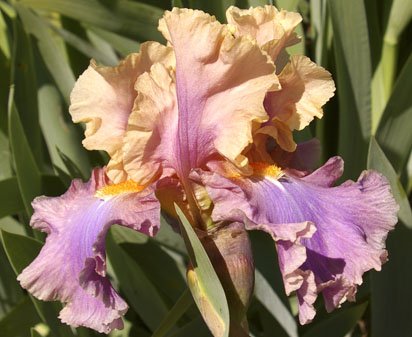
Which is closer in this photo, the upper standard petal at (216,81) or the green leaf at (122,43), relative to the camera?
the upper standard petal at (216,81)

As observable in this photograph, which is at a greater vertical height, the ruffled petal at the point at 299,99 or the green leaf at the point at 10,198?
the ruffled petal at the point at 299,99

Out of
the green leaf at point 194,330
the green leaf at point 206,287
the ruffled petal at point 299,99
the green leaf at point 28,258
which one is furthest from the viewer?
the green leaf at point 194,330

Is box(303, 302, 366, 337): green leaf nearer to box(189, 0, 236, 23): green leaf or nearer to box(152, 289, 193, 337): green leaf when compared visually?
box(152, 289, 193, 337): green leaf

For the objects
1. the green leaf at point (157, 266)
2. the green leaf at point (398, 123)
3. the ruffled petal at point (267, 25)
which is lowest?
the green leaf at point (157, 266)

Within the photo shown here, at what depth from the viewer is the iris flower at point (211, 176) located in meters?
0.93

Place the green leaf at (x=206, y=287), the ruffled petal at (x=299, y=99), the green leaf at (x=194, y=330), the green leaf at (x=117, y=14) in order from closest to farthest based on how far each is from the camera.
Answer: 1. the green leaf at (x=206, y=287)
2. the ruffled petal at (x=299, y=99)
3. the green leaf at (x=194, y=330)
4. the green leaf at (x=117, y=14)

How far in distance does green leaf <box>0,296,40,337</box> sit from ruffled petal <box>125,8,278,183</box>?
0.49m

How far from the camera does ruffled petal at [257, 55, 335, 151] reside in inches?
41.0

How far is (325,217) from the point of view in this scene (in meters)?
0.95

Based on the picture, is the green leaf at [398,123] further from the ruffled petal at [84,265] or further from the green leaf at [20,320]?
the green leaf at [20,320]

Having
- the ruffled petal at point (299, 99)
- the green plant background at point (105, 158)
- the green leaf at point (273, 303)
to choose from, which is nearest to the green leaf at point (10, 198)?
the green plant background at point (105, 158)

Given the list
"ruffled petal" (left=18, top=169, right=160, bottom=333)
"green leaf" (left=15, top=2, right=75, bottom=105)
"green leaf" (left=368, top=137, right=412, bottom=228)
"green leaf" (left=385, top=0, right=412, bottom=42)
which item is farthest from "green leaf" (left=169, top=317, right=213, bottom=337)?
A: "green leaf" (left=385, top=0, right=412, bottom=42)

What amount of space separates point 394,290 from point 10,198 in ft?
2.37

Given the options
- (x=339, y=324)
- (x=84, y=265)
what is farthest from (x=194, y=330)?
(x=84, y=265)
